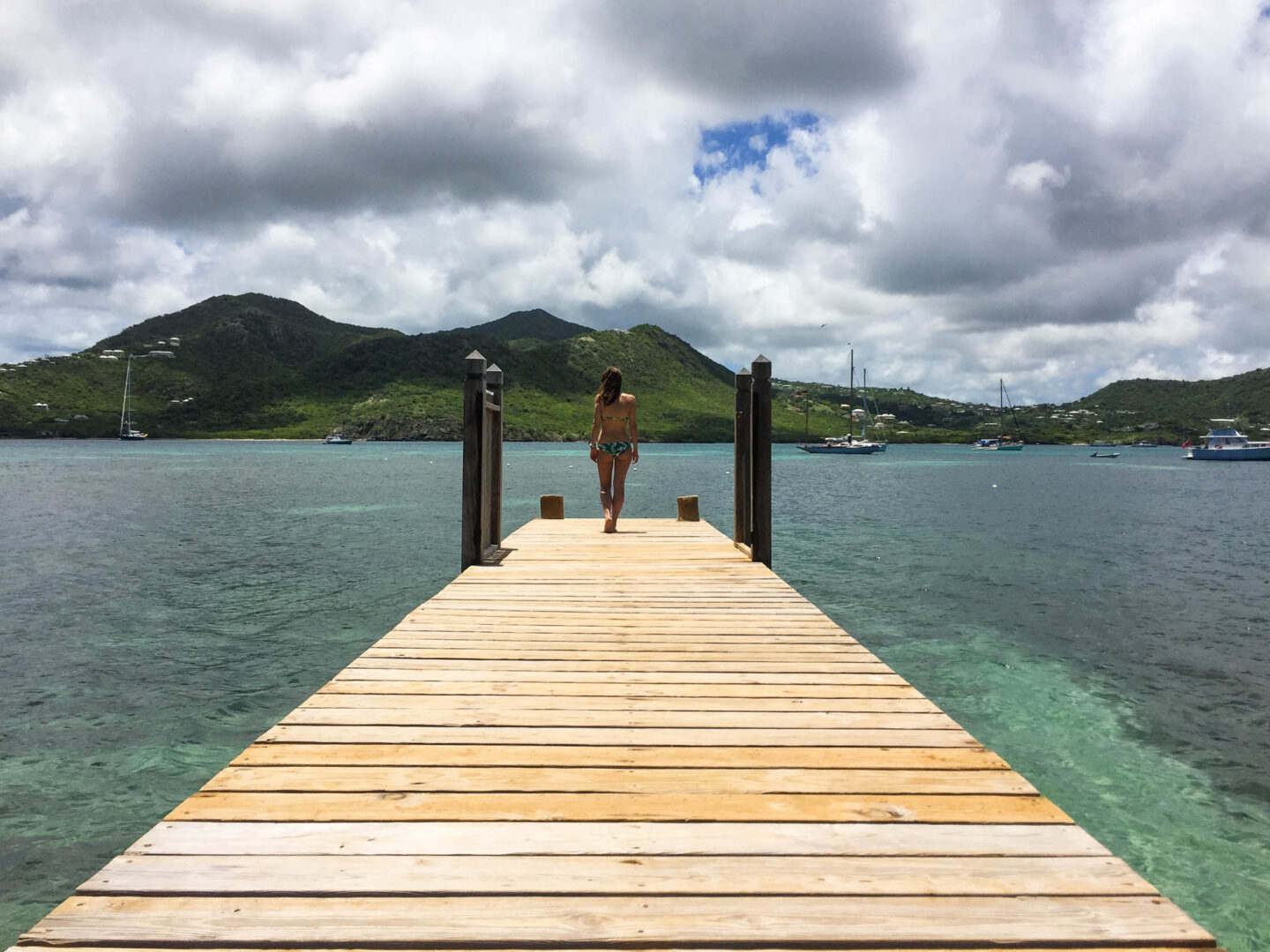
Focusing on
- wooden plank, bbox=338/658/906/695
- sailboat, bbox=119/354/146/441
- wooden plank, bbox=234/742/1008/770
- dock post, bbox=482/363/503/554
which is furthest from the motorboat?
sailboat, bbox=119/354/146/441

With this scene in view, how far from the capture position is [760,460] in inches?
382

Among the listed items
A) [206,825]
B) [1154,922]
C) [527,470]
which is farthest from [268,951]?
[527,470]

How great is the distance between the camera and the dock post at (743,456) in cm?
1051

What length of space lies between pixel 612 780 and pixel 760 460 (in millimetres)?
6878

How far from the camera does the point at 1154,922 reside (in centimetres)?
228

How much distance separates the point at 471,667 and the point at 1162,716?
9.64 metres

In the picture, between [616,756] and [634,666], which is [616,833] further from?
[634,666]

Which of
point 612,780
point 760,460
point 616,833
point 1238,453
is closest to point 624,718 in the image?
point 612,780

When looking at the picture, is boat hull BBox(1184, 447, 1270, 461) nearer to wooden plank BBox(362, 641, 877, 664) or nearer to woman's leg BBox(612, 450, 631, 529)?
woman's leg BBox(612, 450, 631, 529)

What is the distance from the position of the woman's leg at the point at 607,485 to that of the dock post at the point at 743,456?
208cm

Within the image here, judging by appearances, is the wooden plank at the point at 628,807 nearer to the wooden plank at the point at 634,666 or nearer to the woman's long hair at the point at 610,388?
the wooden plank at the point at 634,666

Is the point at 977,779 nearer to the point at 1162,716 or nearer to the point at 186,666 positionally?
the point at 1162,716

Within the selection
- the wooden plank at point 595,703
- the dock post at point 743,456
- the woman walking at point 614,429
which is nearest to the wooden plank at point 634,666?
the wooden plank at point 595,703

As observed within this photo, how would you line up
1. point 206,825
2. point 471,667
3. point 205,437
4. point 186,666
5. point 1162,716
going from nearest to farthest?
point 206,825, point 471,667, point 1162,716, point 186,666, point 205,437
